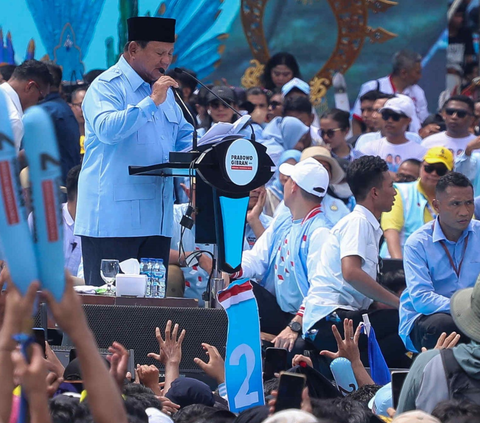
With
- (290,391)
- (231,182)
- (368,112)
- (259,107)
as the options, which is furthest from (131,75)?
(368,112)

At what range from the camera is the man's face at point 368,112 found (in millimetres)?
10602

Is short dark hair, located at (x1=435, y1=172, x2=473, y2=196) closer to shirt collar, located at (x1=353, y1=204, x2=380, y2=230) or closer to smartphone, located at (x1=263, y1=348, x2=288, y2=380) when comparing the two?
shirt collar, located at (x1=353, y1=204, x2=380, y2=230)

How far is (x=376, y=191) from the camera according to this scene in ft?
21.2

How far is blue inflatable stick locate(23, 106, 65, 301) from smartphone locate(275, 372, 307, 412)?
0.86m

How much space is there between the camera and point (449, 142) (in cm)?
902

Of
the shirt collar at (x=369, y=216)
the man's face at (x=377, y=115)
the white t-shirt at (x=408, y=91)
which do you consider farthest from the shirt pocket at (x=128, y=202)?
the white t-shirt at (x=408, y=91)

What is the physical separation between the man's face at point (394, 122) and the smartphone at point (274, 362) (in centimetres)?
459

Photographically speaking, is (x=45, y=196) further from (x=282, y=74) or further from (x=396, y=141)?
(x=282, y=74)

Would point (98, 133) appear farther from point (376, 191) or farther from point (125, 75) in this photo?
point (376, 191)

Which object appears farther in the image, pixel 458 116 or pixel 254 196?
pixel 458 116

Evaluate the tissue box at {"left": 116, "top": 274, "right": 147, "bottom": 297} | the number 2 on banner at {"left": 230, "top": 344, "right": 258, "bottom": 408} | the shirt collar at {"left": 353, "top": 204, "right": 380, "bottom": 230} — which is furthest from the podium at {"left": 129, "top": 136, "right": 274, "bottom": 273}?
the shirt collar at {"left": 353, "top": 204, "right": 380, "bottom": 230}

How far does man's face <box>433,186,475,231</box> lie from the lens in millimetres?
5992

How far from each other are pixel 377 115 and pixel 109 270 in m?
4.99

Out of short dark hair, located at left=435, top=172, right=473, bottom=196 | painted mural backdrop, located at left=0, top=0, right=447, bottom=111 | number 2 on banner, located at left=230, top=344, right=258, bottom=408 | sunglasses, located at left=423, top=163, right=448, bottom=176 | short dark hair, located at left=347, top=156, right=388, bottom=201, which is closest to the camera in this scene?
number 2 on banner, located at left=230, top=344, right=258, bottom=408
